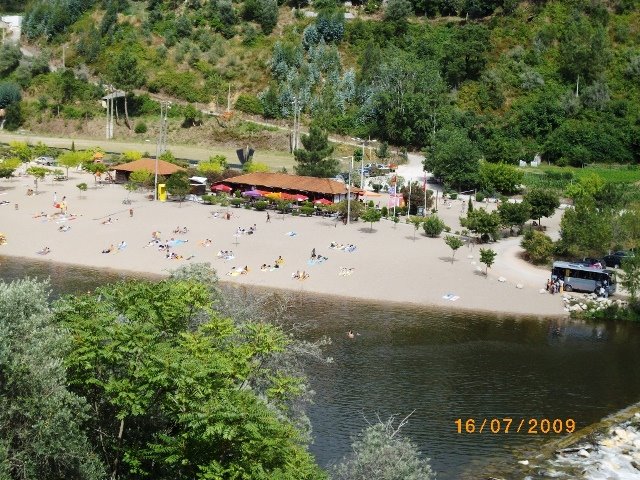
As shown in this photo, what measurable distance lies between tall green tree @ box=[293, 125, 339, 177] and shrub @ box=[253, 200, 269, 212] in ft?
27.6

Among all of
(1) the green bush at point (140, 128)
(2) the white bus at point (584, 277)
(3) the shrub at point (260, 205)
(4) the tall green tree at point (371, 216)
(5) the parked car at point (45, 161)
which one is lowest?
(2) the white bus at point (584, 277)

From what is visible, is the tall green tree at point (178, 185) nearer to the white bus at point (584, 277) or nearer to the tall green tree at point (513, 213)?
the tall green tree at point (513, 213)

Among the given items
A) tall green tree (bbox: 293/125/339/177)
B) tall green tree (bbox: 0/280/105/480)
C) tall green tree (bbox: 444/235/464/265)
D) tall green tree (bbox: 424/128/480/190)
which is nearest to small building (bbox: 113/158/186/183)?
tall green tree (bbox: 293/125/339/177)

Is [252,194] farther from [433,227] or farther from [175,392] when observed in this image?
[175,392]

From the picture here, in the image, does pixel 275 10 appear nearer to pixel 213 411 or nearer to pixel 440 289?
pixel 440 289

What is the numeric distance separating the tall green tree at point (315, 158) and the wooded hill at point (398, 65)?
10.9 metres

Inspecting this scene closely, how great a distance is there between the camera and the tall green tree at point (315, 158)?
6912cm

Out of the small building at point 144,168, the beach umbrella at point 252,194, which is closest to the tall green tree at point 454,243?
the beach umbrella at point 252,194

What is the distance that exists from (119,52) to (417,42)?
3273 cm

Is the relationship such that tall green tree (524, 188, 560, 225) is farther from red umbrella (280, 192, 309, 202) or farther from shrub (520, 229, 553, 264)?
red umbrella (280, 192, 309, 202)

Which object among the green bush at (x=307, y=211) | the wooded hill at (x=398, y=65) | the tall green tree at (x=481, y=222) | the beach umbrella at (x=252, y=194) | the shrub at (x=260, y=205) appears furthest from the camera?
the wooded hill at (x=398, y=65)

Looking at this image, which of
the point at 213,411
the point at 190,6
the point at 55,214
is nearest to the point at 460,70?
the point at 190,6

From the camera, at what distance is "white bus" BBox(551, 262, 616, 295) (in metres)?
46.0

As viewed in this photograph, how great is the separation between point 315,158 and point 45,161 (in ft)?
75.4
